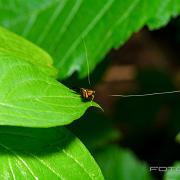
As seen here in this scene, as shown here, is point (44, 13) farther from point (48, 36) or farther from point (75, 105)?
point (75, 105)

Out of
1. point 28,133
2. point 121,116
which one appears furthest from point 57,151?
point 121,116

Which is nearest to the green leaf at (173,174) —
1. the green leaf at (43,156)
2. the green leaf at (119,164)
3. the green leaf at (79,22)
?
the green leaf at (43,156)

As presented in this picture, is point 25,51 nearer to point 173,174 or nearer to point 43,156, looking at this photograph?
point 43,156

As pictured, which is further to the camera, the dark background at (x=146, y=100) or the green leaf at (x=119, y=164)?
the dark background at (x=146, y=100)

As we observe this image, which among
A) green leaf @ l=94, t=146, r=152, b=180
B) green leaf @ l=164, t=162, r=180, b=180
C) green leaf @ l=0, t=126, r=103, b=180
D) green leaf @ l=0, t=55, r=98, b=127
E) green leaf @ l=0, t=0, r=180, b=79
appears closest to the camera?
green leaf @ l=0, t=55, r=98, b=127

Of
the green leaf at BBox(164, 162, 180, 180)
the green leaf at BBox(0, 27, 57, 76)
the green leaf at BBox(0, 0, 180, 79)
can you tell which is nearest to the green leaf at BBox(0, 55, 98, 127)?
the green leaf at BBox(0, 27, 57, 76)

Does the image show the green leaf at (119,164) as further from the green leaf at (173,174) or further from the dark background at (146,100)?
the green leaf at (173,174)

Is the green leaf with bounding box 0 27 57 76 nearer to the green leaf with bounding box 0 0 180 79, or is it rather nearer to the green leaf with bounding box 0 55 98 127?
the green leaf with bounding box 0 55 98 127
